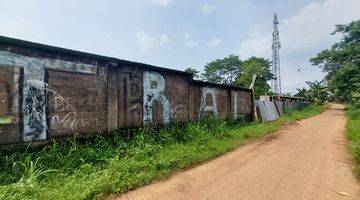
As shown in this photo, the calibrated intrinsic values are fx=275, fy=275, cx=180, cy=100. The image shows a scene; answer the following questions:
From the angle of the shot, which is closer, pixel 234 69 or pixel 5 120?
pixel 5 120

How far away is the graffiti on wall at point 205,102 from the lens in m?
11.1

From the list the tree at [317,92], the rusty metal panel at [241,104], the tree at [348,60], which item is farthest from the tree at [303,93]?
the rusty metal panel at [241,104]

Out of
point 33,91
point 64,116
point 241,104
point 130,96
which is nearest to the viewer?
point 33,91

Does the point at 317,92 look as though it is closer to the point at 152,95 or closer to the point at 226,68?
the point at 226,68

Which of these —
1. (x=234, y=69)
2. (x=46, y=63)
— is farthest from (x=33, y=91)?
(x=234, y=69)

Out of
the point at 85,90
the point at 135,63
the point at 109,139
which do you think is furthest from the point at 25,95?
the point at 135,63

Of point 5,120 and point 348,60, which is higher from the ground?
point 348,60

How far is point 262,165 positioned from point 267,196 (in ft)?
6.50

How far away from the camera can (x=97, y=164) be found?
545cm

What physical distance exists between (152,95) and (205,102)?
3482 millimetres

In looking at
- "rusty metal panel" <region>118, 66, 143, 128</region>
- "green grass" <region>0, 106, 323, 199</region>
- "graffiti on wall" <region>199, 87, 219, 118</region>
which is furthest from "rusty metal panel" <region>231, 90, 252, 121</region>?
"rusty metal panel" <region>118, 66, 143, 128</region>

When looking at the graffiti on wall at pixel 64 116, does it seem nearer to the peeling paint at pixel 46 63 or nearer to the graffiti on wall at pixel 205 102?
the peeling paint at pixel 46 63

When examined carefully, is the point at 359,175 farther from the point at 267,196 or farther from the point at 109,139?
the point at 109,139

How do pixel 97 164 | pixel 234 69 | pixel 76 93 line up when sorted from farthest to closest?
1. pixel 234 69
2. pixel 76 93
3. pixel 97 164
